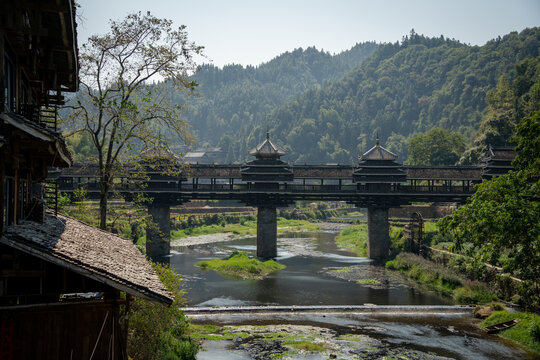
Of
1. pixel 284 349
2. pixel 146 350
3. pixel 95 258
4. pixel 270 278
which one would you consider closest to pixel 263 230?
pixel 270 278

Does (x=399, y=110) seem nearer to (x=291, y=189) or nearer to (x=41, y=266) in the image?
(x=291, y=189)

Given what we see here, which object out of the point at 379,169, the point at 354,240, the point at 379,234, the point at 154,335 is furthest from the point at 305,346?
the point at 354,240

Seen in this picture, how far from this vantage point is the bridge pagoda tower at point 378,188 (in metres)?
46.7

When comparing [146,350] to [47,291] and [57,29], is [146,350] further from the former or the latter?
[57,29]

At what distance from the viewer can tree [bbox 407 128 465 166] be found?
270ft

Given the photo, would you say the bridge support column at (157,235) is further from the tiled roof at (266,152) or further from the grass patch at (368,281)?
the grass patch at (368,281)

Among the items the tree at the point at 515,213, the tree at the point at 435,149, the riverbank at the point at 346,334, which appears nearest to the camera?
the tree at the point at 515,213

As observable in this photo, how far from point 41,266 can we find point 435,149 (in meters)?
81.2

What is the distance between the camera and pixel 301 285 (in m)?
35.4

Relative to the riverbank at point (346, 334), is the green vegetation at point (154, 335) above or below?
above

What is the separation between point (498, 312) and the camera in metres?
24.8

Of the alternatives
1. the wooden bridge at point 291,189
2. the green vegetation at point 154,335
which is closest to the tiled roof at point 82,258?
the green vegetation at point 154,335

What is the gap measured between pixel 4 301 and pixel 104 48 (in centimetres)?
1461

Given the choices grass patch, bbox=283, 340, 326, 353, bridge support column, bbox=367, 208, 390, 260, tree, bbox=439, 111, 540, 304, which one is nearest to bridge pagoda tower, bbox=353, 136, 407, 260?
bridge support column, bbox=367, 208, 390, 260
